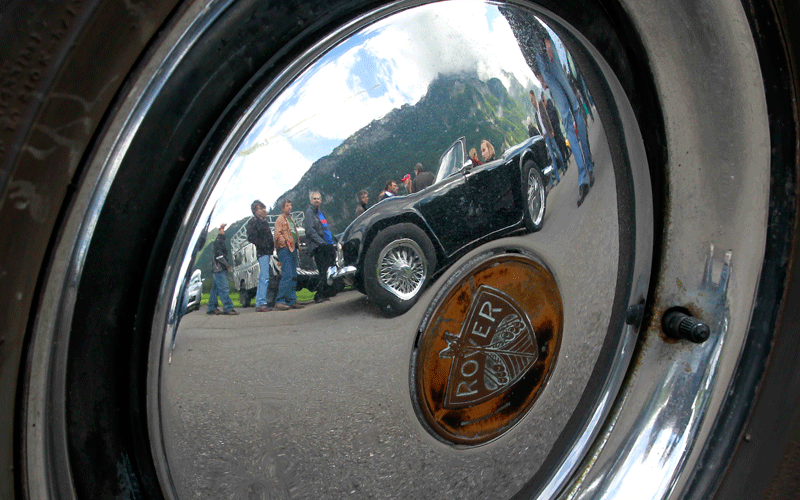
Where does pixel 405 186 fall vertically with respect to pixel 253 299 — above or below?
above

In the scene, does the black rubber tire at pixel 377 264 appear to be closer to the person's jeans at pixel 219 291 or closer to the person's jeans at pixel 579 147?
the person's jeans at pixel 219 291

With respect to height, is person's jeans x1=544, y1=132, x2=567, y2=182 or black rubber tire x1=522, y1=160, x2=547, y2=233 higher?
person's jeans x1=544, y1=132, x2=567, y2=182

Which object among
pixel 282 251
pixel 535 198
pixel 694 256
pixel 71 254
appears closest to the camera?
pixel 71 254

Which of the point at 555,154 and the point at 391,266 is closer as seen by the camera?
the point at 391,266

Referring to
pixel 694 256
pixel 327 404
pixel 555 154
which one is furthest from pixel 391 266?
pixel 694 256

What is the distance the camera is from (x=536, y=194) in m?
0.83

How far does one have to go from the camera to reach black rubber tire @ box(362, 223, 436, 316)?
71 cm

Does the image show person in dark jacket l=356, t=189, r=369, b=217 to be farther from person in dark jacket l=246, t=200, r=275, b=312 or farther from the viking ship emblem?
the viking ship emblem

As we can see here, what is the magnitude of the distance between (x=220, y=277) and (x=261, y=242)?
0.23ft

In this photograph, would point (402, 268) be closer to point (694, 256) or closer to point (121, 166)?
point (121, 166)

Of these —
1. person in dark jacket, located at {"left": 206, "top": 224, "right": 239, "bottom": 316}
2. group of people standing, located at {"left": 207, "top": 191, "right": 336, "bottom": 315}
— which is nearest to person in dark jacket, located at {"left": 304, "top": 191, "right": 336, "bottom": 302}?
group of people standing, located at {"left": 207, "top": 191, "right": 336, "bottom": 315}

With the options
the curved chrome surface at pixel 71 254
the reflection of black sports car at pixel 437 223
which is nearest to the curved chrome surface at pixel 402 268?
the reflection of black sports car at pixel 437 223

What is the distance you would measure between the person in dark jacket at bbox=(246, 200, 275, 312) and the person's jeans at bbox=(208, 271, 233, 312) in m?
0.04

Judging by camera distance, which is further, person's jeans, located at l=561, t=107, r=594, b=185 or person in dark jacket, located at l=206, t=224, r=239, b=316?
person's jeans, located at l=561, t=107, r=594, b=185
